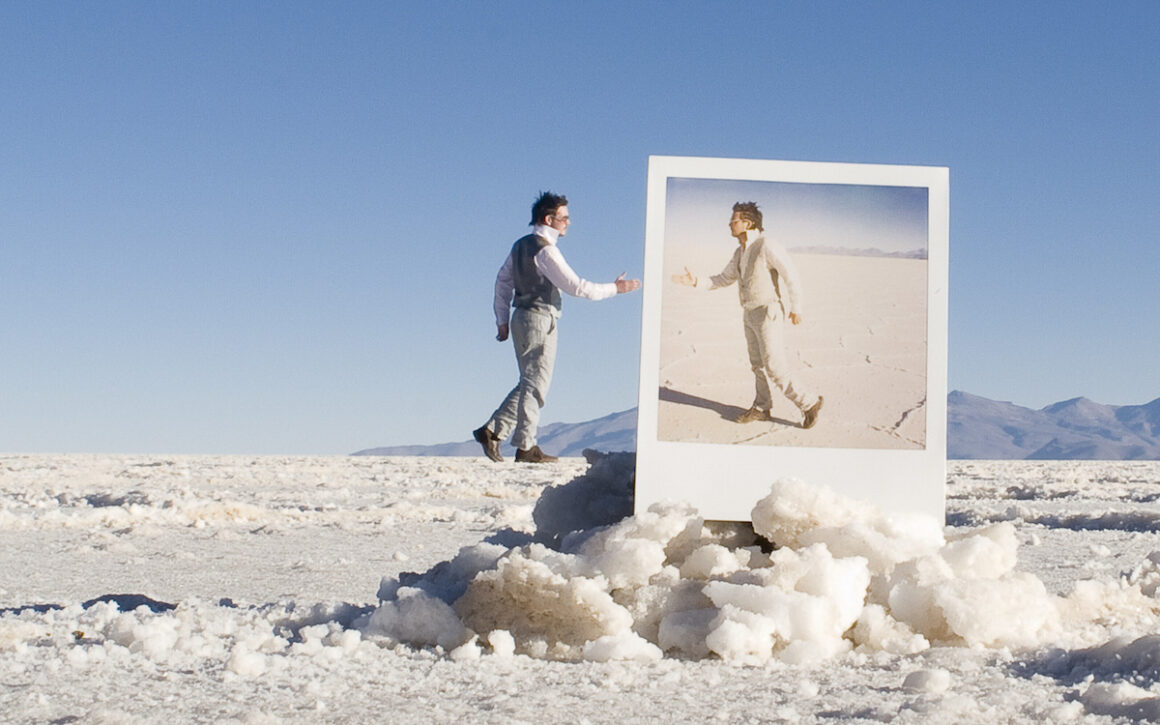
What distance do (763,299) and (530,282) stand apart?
57.9 inches

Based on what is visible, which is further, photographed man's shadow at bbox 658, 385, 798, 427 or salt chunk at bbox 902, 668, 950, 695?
photographed man's shadow at bbox 658, 385, 798, 427

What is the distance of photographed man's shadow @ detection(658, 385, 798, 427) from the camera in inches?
97.7

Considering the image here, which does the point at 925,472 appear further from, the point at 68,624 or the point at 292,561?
the point at 292,561

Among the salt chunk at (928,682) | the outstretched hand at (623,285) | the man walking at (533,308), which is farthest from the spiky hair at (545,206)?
the salt chunk at (928,682)

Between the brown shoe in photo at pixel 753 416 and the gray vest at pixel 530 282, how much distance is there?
1.36 m

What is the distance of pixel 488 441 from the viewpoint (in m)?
4.59

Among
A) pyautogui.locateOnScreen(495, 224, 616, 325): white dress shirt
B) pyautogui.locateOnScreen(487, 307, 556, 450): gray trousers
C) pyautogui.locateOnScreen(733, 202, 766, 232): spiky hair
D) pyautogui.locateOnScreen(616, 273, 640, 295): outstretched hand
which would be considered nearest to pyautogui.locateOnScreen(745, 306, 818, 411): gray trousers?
pyautogui.locateOnScreen(733, 202, 766, 232): spiky hair

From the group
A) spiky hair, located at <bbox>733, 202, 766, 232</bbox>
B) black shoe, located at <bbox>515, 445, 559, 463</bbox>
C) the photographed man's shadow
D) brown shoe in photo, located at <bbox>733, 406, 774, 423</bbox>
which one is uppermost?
spiky hair, located at <bbox>733, 202, 766, 232</bbox>

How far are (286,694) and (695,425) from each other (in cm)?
107

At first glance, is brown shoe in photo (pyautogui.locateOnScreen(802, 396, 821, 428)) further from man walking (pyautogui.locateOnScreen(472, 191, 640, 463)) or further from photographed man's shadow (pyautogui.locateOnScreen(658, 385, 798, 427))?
man walking (pyautogui.locateOnScreen(472, 191, 640, 463))

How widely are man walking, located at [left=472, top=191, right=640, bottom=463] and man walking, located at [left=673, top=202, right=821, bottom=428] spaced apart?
1.32ft

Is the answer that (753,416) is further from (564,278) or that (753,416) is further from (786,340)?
(564,278)

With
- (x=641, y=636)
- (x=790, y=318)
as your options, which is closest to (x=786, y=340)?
(x=790, y=318)

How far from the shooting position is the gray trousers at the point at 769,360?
8.20 ft
